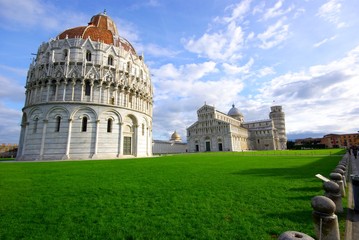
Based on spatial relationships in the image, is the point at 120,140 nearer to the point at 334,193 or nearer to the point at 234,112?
the point at 334,193

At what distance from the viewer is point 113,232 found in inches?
179

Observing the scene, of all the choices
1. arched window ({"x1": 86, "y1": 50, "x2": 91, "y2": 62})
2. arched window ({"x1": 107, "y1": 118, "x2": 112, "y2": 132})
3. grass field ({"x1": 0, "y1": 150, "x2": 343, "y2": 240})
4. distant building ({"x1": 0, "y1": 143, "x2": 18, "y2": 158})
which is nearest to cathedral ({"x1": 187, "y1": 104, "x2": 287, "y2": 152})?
arched window ({"x1": 107, "y1": 118, "x2": 112, "y2": 132})

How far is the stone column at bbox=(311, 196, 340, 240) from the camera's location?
12.9 ft

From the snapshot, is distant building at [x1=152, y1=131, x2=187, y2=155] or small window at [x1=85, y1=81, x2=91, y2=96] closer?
small window at [x1=85, y1=81, x2=91, y2=96]

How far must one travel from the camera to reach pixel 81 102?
2992 centimetres

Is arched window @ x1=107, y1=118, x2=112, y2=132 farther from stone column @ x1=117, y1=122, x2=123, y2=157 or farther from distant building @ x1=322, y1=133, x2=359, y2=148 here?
distant building @ x1=322, y1=133, x2=359, y2=148

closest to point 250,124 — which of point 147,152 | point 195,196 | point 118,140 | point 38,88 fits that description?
point 147,152

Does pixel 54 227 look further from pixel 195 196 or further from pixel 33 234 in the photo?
pixel 195 196

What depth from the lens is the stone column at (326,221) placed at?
393cm

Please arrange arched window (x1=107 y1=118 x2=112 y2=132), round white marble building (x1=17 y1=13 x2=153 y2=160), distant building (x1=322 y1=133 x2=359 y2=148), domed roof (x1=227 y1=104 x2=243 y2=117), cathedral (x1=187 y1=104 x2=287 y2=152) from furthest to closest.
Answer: distant building (x1=322 y1=133 x2=359 y2=148)
domed roof (x1=227 y1=104 x2=243 y2=117)
cathedral (x1=187 y1=104 x2=287 y2=152)
arched window (x1=107 y1=118 x2=112 y2=132)
round white marble building (x1=17 y1=13 x2=153 y2=160)

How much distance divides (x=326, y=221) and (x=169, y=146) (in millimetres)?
86371

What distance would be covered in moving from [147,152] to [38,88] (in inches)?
863

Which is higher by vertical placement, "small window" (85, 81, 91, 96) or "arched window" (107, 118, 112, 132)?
"small window" (85, 81, 91, 96)

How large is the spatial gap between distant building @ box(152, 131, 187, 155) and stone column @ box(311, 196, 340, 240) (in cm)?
7297
